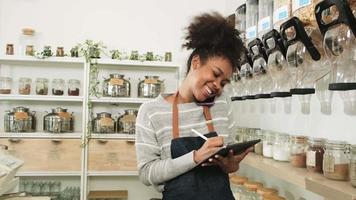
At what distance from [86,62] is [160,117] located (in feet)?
5.55

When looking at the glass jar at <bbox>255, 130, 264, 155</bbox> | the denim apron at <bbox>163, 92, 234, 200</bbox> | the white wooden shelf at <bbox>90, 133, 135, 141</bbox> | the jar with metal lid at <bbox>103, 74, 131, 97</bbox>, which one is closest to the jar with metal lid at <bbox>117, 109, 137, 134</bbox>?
the white wooden shelf at <bbox>90, 133, 135, 141</bbox>

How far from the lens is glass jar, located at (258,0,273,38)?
1.69 meters

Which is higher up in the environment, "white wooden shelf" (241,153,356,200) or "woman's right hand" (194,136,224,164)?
"woman's right hand" (194,136,224,164)

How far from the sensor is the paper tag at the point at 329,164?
4.03ft

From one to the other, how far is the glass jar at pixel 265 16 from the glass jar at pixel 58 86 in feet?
6.04

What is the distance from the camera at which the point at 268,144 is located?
183cm

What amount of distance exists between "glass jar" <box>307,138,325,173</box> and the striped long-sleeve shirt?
0.33 meters

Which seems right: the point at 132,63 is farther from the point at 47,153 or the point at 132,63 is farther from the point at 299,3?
the point at 299,3

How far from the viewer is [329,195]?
106 centimetres

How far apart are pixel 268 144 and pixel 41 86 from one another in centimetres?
199

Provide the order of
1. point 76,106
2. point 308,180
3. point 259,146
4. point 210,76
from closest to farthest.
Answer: point 308,180, point 210,76, point 259,146, point 76,106

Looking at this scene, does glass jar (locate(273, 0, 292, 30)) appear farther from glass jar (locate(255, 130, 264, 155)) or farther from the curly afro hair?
glass jar (locate(255, 130, 264, 155))

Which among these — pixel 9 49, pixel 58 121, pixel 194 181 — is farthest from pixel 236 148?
pixel 9 49

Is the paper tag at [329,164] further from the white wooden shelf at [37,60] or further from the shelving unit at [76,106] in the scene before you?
the white wooden shelf at [37,60]
